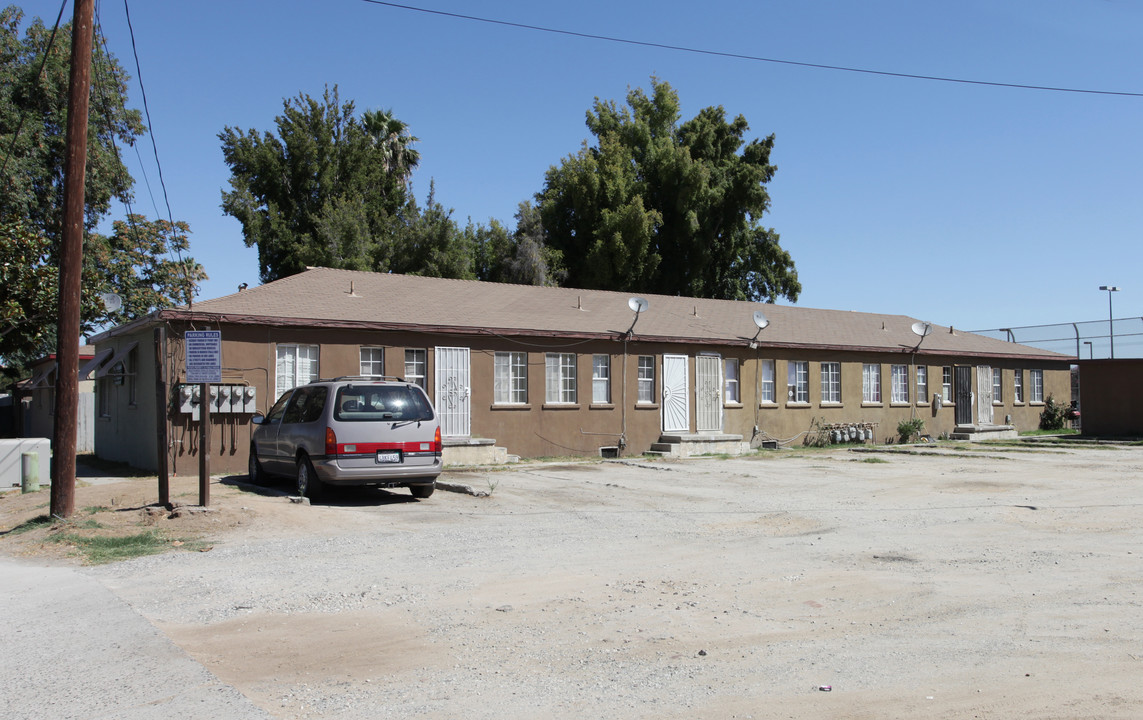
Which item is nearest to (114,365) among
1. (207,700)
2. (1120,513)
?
(207,700)

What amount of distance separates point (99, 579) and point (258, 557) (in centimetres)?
Result: 147

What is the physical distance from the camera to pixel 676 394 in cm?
2462

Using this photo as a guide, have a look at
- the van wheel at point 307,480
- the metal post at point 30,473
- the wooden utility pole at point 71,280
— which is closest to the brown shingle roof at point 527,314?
the metal post at point 30,473

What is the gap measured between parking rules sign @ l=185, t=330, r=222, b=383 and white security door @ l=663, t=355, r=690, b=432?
567 inches

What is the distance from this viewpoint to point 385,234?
4222 centimetres

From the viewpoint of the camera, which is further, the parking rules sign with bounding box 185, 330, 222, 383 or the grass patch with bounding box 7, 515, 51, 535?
the parking rules sign with bounding box 185, 330, 222, 383

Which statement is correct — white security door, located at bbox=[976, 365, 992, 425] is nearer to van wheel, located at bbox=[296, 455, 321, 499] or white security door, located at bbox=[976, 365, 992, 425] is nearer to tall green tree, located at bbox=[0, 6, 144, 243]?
van wheel, located at bbox=[296, 455, 321, 499]

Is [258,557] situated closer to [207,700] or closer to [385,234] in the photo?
[207,700]

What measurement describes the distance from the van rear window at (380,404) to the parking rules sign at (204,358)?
1745mm

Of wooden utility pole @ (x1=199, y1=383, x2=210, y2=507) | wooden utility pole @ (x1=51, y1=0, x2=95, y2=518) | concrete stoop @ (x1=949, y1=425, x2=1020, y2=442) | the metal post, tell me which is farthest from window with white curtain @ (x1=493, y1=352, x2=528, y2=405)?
concrete stoop @ (x1=949, y1=425, x2=1020, y2=442)

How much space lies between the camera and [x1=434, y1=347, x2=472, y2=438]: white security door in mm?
20797

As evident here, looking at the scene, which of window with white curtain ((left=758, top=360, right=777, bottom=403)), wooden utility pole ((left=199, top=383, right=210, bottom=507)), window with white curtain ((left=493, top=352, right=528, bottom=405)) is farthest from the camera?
window with white curtain ((left=758, top=360, right=777, bottom=403))

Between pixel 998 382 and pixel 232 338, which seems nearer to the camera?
pixel 232 338

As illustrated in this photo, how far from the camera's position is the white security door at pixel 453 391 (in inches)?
819
